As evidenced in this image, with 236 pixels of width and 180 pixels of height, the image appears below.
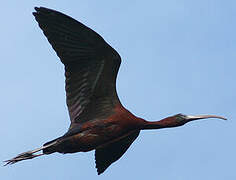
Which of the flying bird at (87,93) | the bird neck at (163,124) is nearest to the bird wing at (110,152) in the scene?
the flying bird at (87,93)

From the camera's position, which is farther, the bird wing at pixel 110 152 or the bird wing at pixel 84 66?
the bird wing at pixel 110 152

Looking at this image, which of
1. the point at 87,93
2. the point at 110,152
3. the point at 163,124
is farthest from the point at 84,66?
the point at 110,152

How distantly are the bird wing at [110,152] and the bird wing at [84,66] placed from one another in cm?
138

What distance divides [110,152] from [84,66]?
2464mm

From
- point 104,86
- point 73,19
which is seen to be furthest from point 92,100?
point 73,19

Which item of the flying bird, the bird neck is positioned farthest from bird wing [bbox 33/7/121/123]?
the bird neck

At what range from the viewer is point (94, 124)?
23547 mm

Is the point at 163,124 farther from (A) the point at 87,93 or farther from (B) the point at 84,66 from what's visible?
(B) the point at 84,66

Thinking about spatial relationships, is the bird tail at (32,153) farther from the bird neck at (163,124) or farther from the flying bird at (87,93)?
the bird neck at (163,124)

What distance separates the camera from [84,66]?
23.9m

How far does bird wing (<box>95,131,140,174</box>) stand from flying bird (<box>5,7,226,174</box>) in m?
0.75

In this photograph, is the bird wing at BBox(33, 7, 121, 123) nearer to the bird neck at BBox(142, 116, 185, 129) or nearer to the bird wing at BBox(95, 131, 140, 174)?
the bird neck at BBox(142, 116, 185, 129)

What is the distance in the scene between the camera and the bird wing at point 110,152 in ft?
81.4

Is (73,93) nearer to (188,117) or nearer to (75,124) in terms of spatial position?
(75,124)
